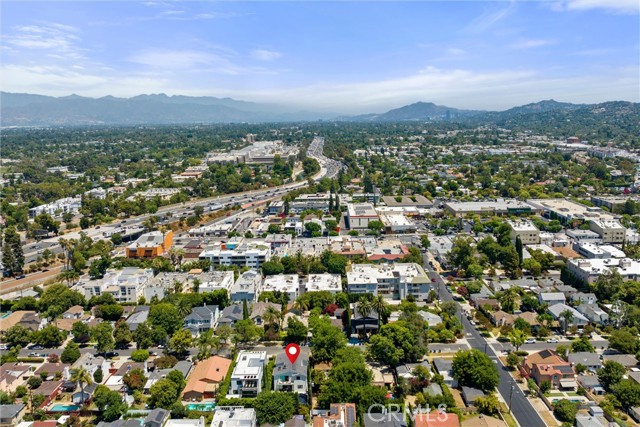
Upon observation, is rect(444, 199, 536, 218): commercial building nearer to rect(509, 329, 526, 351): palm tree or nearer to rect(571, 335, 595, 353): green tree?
rect(509, 329, 526, 351): palm tree

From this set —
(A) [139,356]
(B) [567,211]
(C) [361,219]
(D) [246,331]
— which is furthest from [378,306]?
(B) [567,211]

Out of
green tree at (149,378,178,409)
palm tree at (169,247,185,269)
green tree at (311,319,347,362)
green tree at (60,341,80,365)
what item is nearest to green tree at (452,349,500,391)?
green tree at (311,319,347,362)

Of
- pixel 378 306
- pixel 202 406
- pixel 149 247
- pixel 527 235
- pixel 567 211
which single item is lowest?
pixel 202 406

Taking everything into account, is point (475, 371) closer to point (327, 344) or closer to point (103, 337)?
point (327, 344)

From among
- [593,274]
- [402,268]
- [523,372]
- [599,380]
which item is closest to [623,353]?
[599,380]

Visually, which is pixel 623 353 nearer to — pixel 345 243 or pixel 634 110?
pixel 345 243
